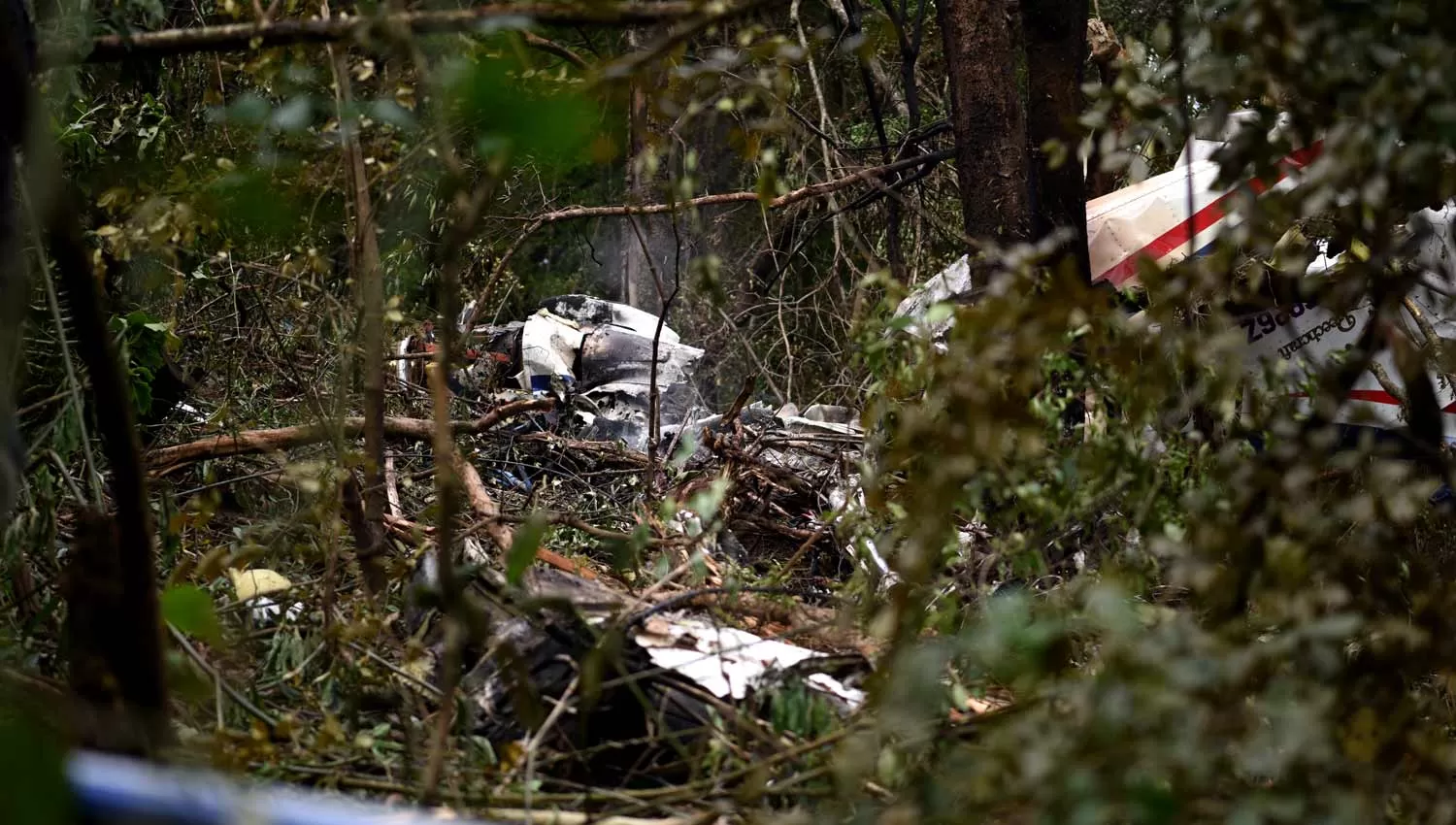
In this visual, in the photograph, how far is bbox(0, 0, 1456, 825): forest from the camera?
1.28m

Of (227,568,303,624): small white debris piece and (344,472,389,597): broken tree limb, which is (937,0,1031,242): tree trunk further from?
(227,568,303,624): small white debris piece

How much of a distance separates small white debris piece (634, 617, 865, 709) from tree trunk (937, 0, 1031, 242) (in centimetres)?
158

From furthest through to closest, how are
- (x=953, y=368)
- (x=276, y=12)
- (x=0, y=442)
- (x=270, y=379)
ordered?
(x=270, y=379) → (x=276, y=12) → (x=953, y=368) → (x=0, y=442)

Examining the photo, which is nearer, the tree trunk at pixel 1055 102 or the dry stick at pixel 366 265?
the dry stick at pixel 366 265

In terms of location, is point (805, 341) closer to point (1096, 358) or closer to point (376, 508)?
point (376, 508)

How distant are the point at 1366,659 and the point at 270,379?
370cm

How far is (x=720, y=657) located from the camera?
6.62 ft

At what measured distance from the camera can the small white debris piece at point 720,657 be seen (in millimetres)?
2023

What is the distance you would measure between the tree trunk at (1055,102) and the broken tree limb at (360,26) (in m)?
2.02

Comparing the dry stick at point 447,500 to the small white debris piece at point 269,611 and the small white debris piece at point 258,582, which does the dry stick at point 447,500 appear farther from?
the small white debris piece at point 269,611

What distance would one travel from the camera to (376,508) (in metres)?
2.81

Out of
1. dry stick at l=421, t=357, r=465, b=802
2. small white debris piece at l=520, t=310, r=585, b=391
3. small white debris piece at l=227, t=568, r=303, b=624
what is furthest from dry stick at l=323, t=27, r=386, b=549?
small white debris piece at l=520, t=310, r=585, b=391

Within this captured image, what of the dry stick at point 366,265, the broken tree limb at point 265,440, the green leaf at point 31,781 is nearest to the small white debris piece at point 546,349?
the broken tree limb at point 265,440

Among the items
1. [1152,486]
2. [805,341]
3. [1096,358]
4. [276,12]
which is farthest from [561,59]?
[805,341]
